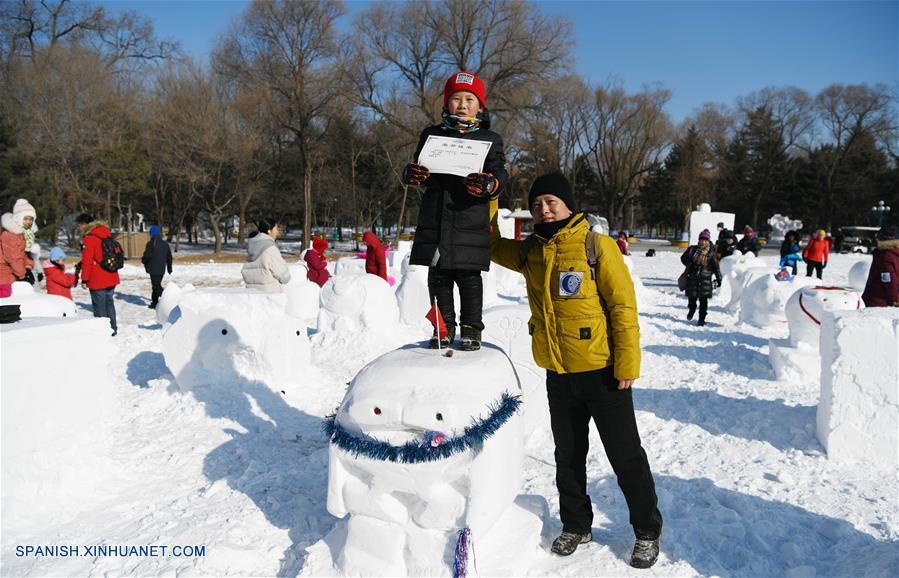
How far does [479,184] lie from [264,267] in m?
4.51

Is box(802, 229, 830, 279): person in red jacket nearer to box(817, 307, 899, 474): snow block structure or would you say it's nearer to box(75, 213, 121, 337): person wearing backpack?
A: box(817, 307, 899, 474): snow block structure

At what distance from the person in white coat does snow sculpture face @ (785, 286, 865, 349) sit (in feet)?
20.2

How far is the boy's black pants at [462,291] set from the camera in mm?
3387

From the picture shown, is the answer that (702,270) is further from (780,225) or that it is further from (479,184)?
(780,225)

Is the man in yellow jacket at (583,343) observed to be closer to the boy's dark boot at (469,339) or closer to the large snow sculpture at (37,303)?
the boy's dark boot at (469,339)

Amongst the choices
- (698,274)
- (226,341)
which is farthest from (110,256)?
(698,274)

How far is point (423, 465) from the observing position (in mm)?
2693

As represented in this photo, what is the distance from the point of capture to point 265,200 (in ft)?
115

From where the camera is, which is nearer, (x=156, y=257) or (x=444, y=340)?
(x=444, y=340)

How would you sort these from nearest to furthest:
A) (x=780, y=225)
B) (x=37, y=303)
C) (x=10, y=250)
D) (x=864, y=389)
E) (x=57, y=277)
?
(x=864, y=389) → (x=10, y=250) → (x=37, y=303) → (x=57, y=277) → (x=780, y=225)

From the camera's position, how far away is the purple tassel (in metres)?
2.73

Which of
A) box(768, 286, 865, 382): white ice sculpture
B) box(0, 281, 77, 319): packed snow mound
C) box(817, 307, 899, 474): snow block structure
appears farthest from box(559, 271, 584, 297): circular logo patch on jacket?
box(0, 281, 77, 319): packed snow mound

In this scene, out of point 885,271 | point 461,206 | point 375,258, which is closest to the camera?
point 461,206

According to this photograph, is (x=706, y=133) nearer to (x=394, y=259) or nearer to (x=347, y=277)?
(x=394, y=259)
